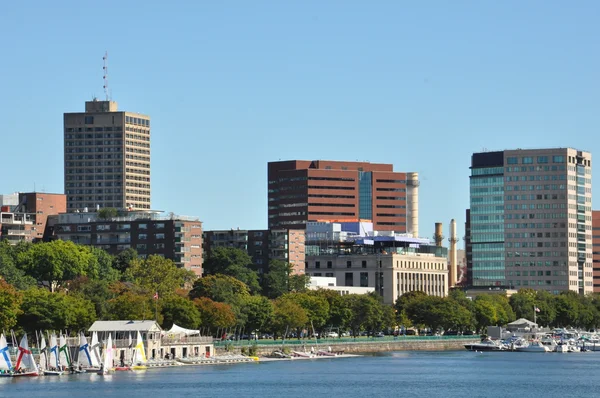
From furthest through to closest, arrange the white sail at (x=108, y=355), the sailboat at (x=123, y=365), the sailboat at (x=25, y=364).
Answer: the sailboat at (x=123, y=365) < the white sail at (x=108, y=355) < the sailboat at (x=25, y=364)

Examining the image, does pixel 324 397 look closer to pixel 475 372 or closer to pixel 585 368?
pixel 475 372

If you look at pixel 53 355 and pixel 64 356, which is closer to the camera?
pixel 53 355

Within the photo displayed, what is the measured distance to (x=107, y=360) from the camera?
562 ft

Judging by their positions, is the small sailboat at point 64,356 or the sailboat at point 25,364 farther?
the small sailboat at point 64,356

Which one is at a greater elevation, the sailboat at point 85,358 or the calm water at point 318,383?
the sailboat at point 85,358

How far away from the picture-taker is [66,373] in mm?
167625

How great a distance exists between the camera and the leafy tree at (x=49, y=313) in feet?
591

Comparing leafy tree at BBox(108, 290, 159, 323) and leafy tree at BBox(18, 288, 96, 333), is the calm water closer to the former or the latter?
leafy tree at BBox(108, 290, 159, 323)

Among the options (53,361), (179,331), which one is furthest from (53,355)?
(179,331)

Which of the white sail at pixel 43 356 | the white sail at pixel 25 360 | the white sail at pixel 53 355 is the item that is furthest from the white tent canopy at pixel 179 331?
the white sail at pixel 25 360

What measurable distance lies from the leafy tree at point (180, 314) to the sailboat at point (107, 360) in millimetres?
23388

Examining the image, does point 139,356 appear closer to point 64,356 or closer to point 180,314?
point 64,356

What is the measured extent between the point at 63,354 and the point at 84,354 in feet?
10.2

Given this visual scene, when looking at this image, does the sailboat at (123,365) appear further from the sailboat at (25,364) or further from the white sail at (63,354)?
the sailboat at (25,364)
